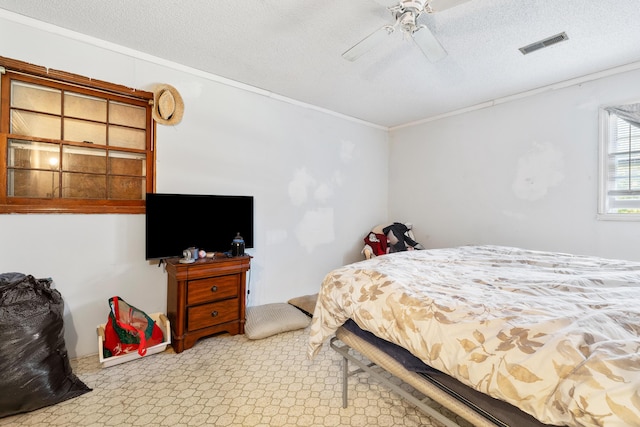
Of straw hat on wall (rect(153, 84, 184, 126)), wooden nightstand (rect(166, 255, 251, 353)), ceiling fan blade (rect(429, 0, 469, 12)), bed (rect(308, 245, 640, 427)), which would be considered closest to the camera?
bed (rect(308, 245, 640, 427))

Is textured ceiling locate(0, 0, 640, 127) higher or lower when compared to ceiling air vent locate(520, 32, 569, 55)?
higher

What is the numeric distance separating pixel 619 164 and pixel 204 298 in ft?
12.8

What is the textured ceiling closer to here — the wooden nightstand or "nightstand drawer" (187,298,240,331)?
the wooden nightstand

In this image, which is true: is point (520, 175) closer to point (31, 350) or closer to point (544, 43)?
point (544, 43)

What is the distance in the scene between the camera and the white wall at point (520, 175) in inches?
104

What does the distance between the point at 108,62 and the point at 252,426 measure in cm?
281

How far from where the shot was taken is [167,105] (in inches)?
96.3

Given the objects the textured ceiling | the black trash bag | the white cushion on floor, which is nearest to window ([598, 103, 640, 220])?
the textured ceiling

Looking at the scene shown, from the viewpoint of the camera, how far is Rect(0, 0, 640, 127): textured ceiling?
181 cm

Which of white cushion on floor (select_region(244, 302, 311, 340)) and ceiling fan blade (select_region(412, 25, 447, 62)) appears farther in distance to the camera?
white cushion on floor (select_region(244, 302, 311, 340))

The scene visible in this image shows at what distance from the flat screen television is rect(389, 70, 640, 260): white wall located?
2521 millimetres

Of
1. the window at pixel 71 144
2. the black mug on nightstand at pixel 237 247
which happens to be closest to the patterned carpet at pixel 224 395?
the black mug on nightstand at pixel 237 247

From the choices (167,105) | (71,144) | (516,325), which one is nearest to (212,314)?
(71,144)

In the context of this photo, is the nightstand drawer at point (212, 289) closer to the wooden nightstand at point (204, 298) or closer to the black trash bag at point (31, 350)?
the wooden nightstand at point (204, 298)
